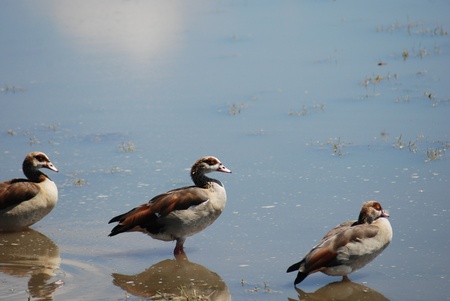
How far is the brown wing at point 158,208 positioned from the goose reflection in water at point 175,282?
56 cm

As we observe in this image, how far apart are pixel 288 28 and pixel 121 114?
6.80 meters

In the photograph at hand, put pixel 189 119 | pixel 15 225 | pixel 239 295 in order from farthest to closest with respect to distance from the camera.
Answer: pixel 189 119, pixel 15 225, pixel 239 295

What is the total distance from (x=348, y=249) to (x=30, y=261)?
12.3 feet

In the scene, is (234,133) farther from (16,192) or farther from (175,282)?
(175,282)

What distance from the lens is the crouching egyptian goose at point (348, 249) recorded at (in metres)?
9.34

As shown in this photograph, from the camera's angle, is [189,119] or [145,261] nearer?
[145,261]

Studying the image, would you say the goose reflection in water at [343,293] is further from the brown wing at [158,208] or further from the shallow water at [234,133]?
the brown wing at [158,208]

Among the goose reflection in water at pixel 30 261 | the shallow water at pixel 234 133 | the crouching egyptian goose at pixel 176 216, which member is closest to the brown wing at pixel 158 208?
the crouching egyptian goose at pixel 176 216

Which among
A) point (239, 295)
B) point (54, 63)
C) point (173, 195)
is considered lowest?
point (239, 295)

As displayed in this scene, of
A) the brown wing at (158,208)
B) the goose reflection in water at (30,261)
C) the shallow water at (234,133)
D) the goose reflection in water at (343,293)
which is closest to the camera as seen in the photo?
the goose reflection in water at (343,293)

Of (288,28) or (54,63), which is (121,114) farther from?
(288,28)

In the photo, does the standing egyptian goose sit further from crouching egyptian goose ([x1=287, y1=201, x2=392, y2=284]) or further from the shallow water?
crouching egyptian goose ([x1=287, y1=201, x2=392, y2=284])

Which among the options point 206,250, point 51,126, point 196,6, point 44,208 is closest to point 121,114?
point 51,126

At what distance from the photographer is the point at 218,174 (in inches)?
549
